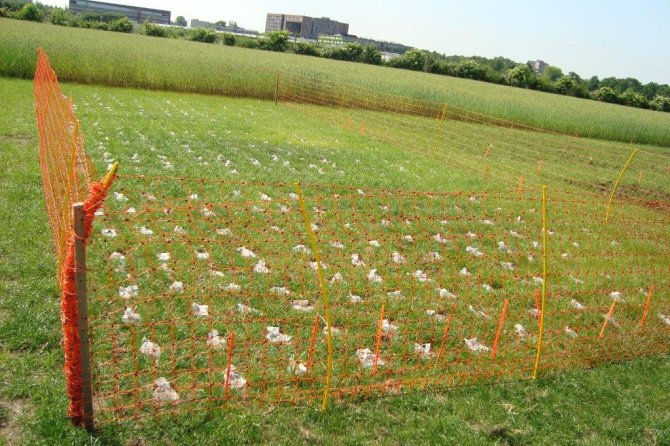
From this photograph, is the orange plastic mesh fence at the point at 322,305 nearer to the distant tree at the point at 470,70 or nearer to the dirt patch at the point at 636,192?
the dirt patch at the point at 636,192

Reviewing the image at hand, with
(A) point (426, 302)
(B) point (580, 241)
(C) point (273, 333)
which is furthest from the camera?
(B) point (580, 241)

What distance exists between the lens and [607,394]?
15.2ft

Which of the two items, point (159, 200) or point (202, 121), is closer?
point (159, 200)

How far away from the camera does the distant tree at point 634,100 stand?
4872cm

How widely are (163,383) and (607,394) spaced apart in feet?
12.2

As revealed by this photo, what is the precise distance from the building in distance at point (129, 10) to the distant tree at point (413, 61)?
98.3m

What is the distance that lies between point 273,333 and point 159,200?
378cm

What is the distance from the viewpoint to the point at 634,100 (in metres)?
48.8

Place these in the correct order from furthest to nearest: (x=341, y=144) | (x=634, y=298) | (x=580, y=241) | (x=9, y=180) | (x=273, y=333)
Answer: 1. (x=341, y=144)
2. (x=580, y=241)
3. (x=9, y=180)
4. (x=634, y=298)
5. (x=273, y=333)

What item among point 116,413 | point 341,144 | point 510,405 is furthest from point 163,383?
point 341,144

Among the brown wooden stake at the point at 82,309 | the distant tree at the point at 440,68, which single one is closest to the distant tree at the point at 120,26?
the distant tree at the point at 440,68

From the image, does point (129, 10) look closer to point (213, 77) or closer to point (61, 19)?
point (61, 19)

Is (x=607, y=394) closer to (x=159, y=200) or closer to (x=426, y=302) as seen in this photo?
(x=426, y=302)

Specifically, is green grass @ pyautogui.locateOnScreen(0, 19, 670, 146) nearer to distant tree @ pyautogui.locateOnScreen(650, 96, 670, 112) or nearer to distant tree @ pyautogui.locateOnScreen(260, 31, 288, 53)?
distant tree @ pyautogui.locateOnScreen(260, 31, 288, 53)
